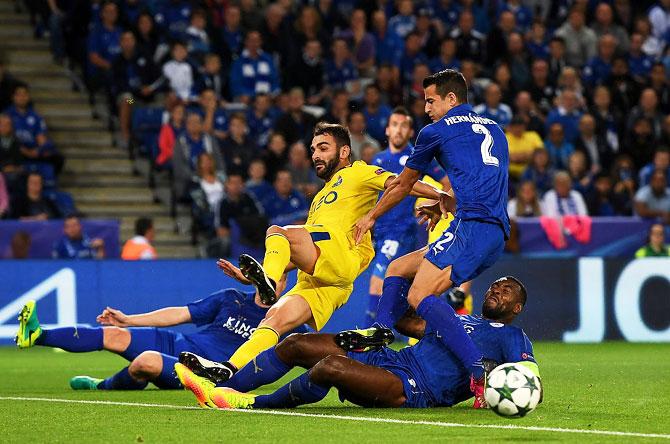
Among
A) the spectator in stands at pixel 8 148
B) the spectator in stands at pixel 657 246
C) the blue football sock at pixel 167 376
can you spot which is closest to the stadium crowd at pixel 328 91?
the spectator in stands at pixel 8 148

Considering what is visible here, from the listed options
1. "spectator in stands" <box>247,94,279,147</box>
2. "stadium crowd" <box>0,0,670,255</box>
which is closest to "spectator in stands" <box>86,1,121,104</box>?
"stadium crowd" <box>0,0,670,255</box>

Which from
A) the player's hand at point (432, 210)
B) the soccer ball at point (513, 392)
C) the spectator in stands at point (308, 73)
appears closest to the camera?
the soccer ball at point (513, 392)

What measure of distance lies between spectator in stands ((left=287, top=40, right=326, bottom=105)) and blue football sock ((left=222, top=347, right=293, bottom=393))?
12356mm

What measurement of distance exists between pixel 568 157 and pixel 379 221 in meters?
7.45

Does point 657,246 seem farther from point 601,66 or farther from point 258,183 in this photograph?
point 601,66

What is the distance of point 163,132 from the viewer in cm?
1856

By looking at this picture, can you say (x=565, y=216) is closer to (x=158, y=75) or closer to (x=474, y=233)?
(x=158, y=75)

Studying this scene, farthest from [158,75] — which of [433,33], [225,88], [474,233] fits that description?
[474,233]

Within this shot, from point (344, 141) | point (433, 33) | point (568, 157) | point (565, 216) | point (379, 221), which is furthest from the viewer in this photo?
point (433, 33)

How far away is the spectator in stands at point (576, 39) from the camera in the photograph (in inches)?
874

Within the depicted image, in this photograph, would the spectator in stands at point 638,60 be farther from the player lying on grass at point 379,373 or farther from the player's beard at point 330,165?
A: the player lying on grass at point 379,373

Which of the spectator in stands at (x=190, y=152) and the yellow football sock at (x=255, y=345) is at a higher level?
the spectator in stands at (x=190, y=152)

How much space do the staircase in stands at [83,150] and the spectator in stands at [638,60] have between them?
8.06 metres

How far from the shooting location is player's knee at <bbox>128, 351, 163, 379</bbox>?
371 inches
